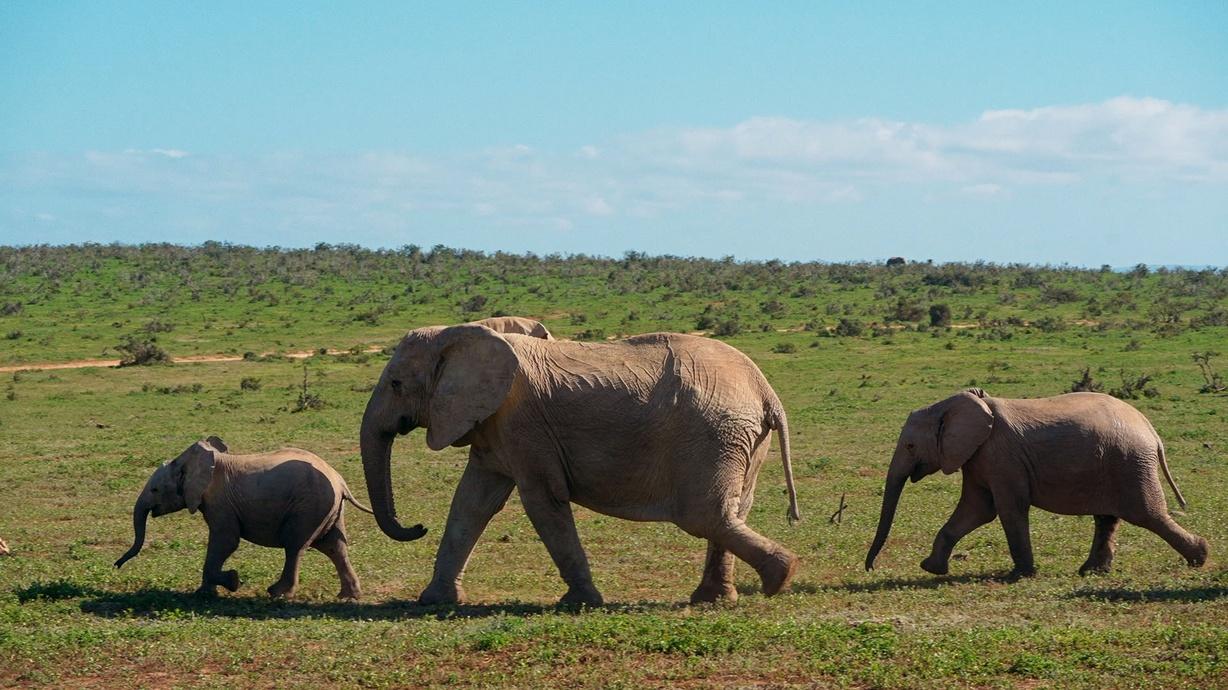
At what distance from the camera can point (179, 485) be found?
514 inches

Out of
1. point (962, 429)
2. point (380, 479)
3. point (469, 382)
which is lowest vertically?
point (380, 479)

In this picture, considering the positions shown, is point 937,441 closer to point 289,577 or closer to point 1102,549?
point 1102,549

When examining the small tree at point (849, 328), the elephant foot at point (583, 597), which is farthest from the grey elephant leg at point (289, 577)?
the small tree at point (849, 328)

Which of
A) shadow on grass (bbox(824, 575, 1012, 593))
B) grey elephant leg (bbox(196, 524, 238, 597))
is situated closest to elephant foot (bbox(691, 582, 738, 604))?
shadow on grass (bbox(824, 575, 1012, 593))

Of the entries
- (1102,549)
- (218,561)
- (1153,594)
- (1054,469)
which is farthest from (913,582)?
(218,561)

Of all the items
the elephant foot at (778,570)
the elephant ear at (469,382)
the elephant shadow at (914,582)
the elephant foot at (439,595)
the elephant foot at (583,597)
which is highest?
the elephant ear at (469,382)

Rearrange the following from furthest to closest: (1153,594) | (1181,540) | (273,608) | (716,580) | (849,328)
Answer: (849,328) → (1181,540) → (716,580) → (273,608) → (1153,594)

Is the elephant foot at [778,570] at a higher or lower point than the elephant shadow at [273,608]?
higher

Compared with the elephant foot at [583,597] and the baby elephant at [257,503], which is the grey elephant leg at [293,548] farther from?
the elephant foot at [583,597]

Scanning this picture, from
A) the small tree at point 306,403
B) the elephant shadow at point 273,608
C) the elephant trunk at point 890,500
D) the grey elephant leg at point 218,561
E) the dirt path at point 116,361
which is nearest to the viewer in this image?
the elephant shadow at point 273,608

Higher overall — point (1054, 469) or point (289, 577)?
point (1054, 469)

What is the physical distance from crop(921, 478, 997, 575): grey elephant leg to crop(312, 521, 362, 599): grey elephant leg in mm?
5539

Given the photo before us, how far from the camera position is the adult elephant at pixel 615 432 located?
12109 mm

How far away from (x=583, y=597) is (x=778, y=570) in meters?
1.72
